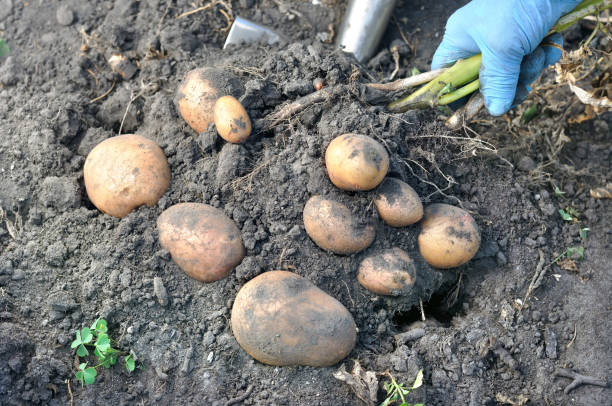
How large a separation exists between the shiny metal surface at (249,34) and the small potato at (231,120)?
0.93 meters

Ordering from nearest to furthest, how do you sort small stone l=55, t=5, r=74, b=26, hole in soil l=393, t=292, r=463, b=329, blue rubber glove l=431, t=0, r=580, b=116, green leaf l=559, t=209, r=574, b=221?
blue rubber glove l=431, t=0, r=580, b=116
hole in soil l=393, t=292, r=463, b=329
green leaf l=559, t=209, r=574, b=221
small stone l=55, t=5, r=74, b=26

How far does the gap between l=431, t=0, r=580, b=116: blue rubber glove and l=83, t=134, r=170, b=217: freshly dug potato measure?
171 centimetres

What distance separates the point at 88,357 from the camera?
2.14m

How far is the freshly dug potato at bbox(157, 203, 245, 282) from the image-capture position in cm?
221

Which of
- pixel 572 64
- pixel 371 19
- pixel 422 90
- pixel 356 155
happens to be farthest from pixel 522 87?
pixel 356 155

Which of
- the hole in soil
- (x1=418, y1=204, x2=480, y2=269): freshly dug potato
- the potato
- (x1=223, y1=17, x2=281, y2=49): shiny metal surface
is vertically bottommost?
the hole in soil

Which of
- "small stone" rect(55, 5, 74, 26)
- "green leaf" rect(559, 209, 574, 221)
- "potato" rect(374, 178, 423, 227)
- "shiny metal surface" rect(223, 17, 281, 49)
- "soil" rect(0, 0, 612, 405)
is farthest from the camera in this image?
"small stone" rect(55, 5, 74, 26)

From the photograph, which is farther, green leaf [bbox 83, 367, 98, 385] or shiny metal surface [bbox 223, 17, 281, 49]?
shiny metal surface [bbox 223, 17, 281, 49]

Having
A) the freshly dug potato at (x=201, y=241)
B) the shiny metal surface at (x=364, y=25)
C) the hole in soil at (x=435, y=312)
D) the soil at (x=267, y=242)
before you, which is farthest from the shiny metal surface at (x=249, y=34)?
the hole in soil at (x=435, y=312)

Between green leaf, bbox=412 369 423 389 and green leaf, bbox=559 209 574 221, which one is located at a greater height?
green leaf, bbox=559 209 574 221

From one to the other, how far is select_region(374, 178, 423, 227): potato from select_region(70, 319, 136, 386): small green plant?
1286mm

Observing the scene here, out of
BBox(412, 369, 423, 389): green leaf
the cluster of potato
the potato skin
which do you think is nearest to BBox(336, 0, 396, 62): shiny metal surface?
the potato skin

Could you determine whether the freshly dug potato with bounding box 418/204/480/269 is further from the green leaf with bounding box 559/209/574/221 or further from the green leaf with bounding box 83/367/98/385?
the green leaf with bounding box 83/367/98/385

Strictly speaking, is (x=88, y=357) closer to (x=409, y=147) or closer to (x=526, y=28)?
(x=409, y=147)
